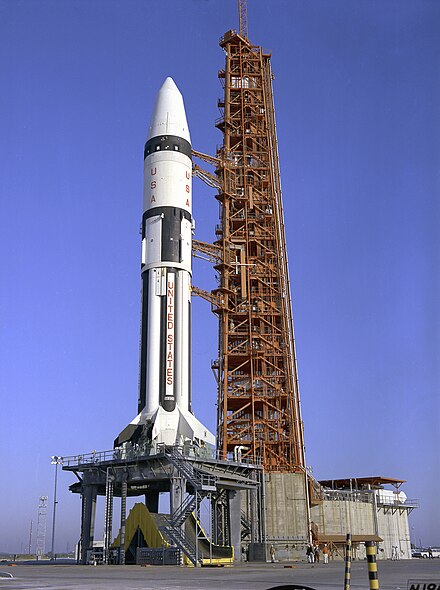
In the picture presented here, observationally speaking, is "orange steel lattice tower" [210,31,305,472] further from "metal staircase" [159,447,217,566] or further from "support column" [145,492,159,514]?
"metal staircase" [159,447,217,566]

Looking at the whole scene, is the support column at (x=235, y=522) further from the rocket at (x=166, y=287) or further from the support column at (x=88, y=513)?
the support column at (x=88, y=513)

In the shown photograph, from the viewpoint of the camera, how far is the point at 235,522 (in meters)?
46.9

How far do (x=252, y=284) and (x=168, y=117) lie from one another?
16972 mm

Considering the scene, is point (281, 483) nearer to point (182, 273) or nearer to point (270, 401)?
point (270, 401)

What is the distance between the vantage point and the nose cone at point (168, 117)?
168 ft

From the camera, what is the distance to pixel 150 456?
4097 cm

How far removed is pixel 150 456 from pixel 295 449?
711 inches

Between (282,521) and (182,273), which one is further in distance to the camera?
(282,521)

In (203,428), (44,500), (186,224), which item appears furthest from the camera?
(44,500)

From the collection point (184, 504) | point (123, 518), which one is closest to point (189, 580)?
point (184, 504)

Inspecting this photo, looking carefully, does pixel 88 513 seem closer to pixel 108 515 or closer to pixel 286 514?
pixel 108 515

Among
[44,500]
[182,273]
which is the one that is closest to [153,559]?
[182,273]

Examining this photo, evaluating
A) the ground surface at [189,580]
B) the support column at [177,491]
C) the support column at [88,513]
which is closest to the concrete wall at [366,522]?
the support column at [88,513]

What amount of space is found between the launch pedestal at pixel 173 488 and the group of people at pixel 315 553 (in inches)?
142
